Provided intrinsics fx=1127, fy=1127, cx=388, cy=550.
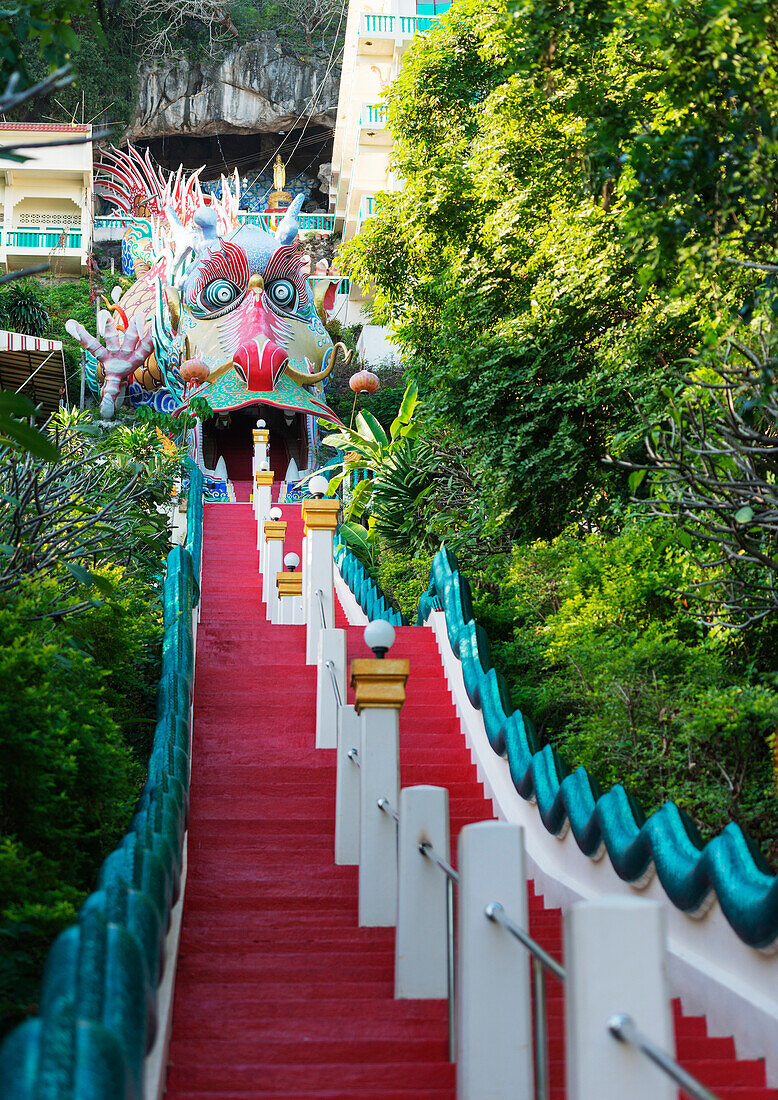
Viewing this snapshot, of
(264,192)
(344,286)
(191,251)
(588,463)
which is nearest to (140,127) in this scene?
(264,192)

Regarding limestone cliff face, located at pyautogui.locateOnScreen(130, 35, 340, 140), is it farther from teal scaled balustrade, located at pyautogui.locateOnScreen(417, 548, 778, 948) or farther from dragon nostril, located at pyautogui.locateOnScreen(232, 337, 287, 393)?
teal scaled balustrade, located at pyautogui.locateOnScreen(417, 548, 778, 948)

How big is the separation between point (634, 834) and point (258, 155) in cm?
3754

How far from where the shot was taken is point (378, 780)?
575 centimetres

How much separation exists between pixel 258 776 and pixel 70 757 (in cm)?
277

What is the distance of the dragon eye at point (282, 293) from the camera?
23859 millimetres

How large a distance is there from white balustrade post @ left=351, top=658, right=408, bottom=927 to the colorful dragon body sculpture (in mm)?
17802

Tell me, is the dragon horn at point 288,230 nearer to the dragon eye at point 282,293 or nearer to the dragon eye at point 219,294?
the dragon eye at point 282,293

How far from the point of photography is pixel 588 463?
36.8 ft

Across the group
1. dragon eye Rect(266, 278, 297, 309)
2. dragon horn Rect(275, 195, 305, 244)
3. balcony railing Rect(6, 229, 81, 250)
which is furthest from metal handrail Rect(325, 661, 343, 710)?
balcony railing Rect(6, 229, 81, 250)

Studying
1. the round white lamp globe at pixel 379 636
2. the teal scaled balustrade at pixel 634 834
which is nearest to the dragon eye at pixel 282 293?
the teal scaled balustrade at pixel 634 834

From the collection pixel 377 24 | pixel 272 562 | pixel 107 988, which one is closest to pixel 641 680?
pixel 107 988

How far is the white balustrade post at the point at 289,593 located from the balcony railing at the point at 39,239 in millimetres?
25860

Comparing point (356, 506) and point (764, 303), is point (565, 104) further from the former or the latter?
point (356, 506)

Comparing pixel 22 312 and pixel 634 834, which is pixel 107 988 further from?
pixel 22 312
